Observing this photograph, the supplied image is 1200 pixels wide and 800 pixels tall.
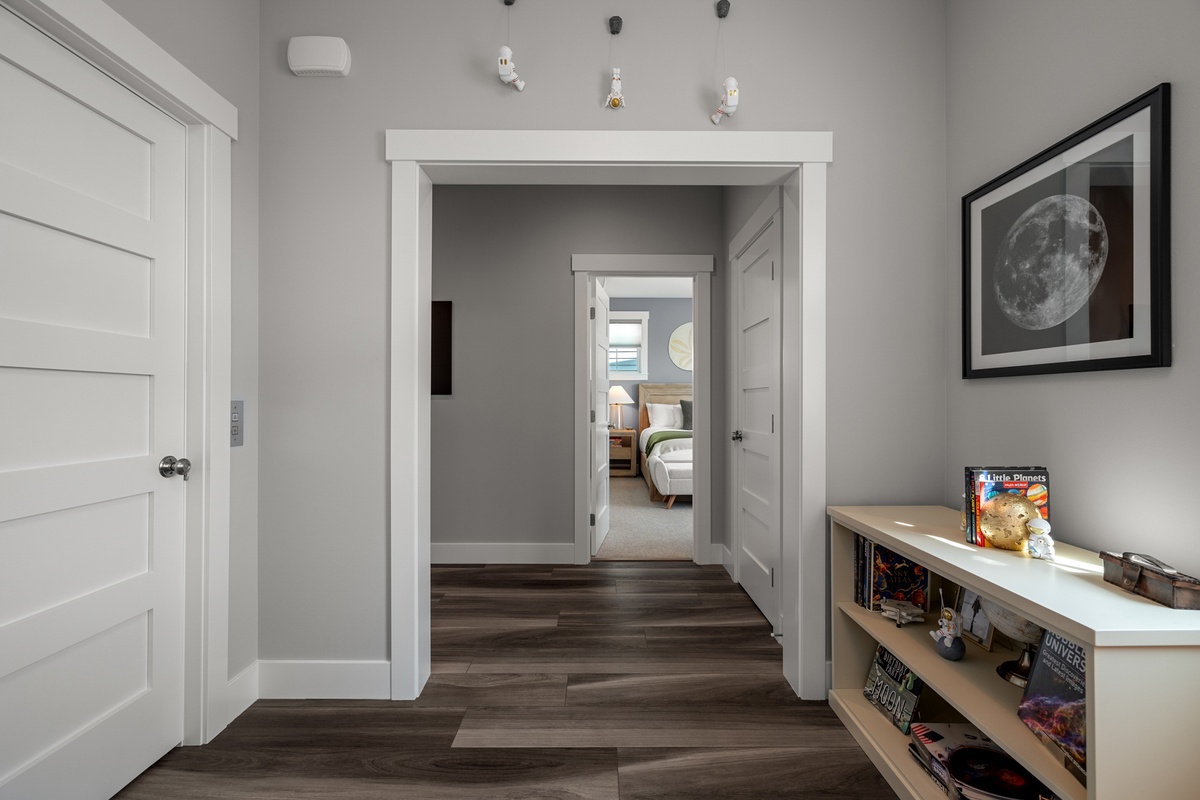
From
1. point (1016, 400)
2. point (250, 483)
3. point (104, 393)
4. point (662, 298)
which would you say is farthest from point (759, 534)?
point (662, 298)

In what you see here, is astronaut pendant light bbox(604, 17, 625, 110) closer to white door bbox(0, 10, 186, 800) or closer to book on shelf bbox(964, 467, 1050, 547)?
white door bbox(0, 10, 186, 800)

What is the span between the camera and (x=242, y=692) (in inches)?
80.7

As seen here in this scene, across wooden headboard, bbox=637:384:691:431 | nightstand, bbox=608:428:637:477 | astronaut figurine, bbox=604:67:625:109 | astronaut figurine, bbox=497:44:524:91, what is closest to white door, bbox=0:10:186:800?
astronaut figurine, bbox=497:44:524:91

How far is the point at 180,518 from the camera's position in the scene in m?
1.84

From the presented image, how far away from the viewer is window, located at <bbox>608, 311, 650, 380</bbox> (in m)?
8.52

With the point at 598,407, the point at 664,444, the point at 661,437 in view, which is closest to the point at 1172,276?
the point at 598,407

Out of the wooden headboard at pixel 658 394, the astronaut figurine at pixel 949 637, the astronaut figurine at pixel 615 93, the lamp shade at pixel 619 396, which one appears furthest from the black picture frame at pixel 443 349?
the wooden headboard at pixel 658 394

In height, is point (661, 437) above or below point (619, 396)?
below

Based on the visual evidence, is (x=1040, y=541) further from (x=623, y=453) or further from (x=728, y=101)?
(x=623, y=453)

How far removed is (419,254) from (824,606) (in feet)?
6.13

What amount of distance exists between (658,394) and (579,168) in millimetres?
6308

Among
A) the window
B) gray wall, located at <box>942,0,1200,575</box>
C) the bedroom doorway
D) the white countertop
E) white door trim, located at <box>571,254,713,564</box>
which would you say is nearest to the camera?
the white countertop

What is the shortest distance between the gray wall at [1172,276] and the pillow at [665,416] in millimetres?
5940

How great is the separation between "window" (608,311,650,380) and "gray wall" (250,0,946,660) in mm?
6347
